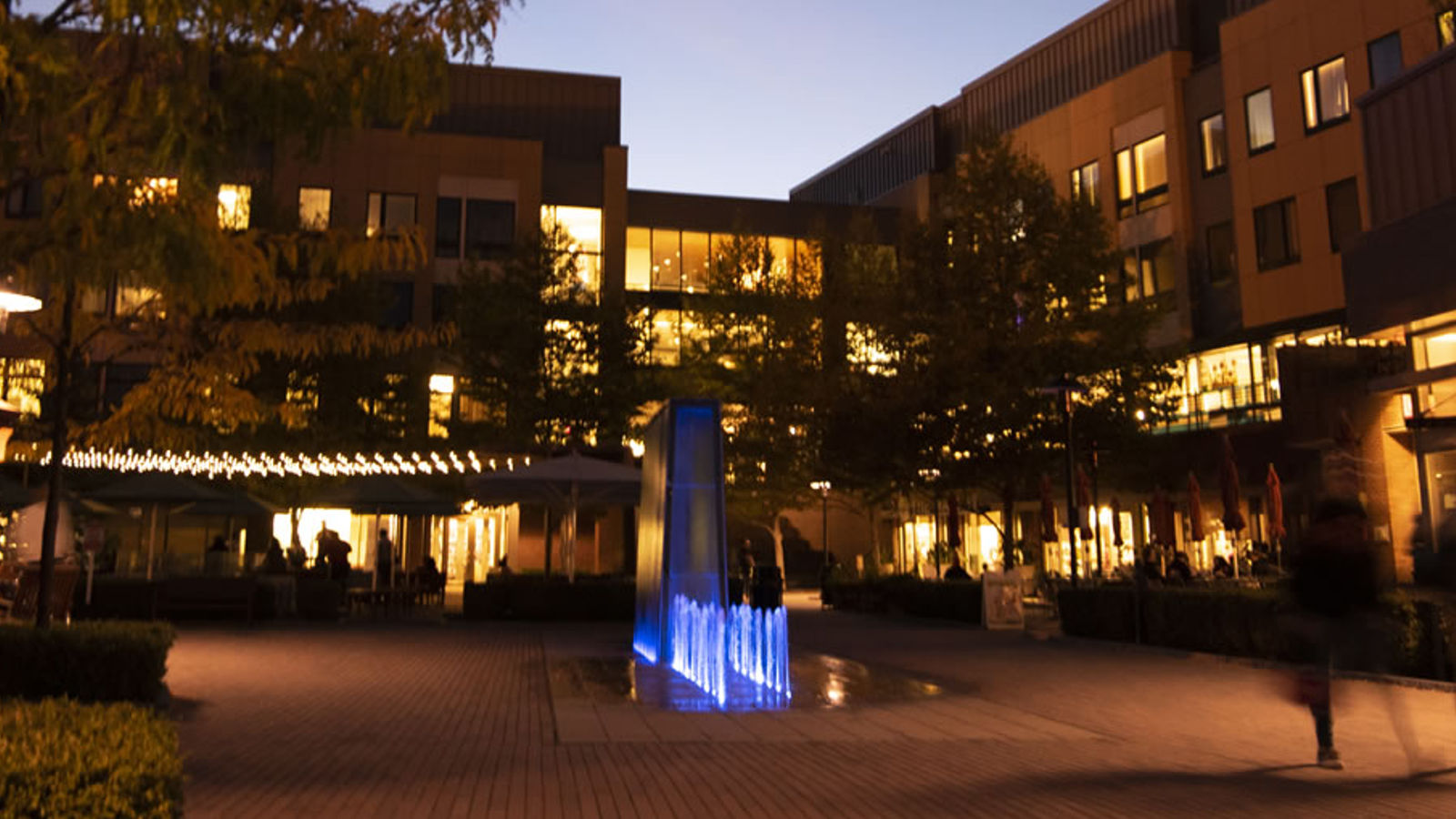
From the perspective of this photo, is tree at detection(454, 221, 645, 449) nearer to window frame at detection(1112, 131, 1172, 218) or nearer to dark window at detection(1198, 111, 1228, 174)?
window frame at detection(1112, 131, 1172, 218)

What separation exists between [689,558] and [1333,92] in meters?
26.9

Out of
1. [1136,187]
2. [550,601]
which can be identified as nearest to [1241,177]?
[1136,187]

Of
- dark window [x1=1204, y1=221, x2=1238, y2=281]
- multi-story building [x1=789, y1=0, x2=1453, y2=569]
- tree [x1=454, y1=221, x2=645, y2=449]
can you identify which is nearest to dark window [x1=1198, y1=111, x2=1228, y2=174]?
multi-story building [x1=789, y1=0, x2=1453, y2=569]

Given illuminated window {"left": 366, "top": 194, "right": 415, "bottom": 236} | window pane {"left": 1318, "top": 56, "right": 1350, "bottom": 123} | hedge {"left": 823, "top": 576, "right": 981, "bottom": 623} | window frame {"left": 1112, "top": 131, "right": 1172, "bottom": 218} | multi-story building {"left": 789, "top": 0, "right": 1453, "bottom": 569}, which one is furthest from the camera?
illuminated window {"left": 366, "top": 194, "right": 415, "bottom": 236}

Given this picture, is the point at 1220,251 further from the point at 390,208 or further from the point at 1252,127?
the point at 390,208

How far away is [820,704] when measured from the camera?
37.5 feet

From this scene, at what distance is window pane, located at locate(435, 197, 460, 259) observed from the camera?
43.9 meters

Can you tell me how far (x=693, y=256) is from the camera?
5012 cm

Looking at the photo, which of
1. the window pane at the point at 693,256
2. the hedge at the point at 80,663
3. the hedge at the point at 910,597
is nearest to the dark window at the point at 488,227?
the window pane at the point at 693,256

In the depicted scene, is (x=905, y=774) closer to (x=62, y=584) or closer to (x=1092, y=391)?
(x=62, y=584)

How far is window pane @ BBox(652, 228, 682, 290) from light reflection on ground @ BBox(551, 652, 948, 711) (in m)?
35.0

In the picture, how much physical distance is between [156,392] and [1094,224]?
2242 cm

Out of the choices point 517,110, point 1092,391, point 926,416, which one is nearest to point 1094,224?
point 1092,391

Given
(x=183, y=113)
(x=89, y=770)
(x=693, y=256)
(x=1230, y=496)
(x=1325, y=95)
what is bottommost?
(x=89, y=770)
